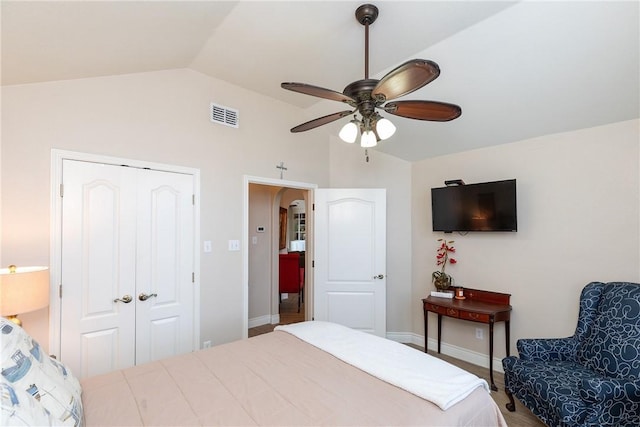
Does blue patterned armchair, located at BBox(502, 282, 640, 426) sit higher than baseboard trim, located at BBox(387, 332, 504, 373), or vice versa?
blue patterned armchair, located at BBox(502, 282, 640, 426)

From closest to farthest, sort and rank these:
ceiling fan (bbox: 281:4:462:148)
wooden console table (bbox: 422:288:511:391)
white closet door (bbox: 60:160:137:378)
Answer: ceiling fan (bbox: 281:4:462:148)
white closet door (bbox: 60:160:137:378)
wooden console table (bbox: 422:288:511:391)

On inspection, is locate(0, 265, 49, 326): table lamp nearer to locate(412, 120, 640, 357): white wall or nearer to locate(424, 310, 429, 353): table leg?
locate(424, 310, 429, 353): table leg

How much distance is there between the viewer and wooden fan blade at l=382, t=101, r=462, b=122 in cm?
173

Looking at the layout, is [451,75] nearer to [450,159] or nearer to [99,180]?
[450,159]

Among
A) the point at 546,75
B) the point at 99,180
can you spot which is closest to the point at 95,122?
the point at 99,180

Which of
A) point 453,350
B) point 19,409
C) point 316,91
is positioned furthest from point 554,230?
point 19,409

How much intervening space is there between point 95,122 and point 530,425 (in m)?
3.98

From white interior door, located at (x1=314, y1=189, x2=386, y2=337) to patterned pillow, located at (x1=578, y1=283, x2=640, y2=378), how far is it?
195 cm

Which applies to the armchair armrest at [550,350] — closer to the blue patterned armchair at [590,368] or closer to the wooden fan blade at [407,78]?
the blue patterned armchair at [590,368]

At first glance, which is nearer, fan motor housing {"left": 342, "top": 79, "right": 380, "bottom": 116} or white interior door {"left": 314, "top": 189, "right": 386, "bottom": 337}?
fan motor housing {"left": 342, "top": 79, "right": 380, "bottom": 116}

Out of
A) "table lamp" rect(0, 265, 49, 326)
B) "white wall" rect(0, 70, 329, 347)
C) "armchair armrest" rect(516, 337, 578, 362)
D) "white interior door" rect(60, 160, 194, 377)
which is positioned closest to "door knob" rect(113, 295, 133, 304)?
"white interior door" rect(60, 160, 194, 377)

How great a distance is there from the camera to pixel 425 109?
180cm

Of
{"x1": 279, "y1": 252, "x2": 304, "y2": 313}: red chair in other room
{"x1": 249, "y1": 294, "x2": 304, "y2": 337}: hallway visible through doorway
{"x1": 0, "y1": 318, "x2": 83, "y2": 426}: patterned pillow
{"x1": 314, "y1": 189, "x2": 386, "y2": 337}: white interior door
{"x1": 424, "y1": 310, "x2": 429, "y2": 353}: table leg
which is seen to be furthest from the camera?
{"x1": 279, "y1": 252, "x2": 304, "y2": 313}: red chair in other room

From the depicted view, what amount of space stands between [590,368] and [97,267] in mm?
3696
